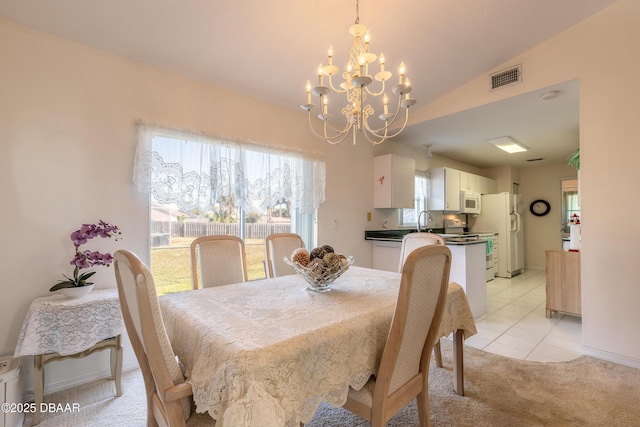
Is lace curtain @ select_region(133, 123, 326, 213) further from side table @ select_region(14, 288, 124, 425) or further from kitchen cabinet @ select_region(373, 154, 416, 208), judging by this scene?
kitchen cabinet @ select_region(373, 154, 416, 208)

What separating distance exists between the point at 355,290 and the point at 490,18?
95.2 inches

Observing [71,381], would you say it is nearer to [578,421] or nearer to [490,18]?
[578,421]

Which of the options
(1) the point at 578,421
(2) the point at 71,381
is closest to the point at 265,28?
(2) the point at 71,381

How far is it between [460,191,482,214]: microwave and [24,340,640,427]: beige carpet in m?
3.45

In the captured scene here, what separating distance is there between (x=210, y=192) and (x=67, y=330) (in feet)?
4.49

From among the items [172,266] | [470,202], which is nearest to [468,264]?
[470,202]

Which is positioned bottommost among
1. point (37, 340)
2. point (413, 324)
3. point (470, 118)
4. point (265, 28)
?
point (37, 340)

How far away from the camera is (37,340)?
65.6 inches

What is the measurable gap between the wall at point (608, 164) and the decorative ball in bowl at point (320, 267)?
234cm

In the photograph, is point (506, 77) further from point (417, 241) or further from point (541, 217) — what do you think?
point (541, 217)

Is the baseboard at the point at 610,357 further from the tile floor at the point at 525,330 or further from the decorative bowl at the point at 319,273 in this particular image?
the decorative bowl at the point at 319,273

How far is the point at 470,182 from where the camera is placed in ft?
18.6

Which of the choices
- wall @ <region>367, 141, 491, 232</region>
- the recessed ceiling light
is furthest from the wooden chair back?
the recessed ceiling light

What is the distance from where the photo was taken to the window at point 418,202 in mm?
4863
